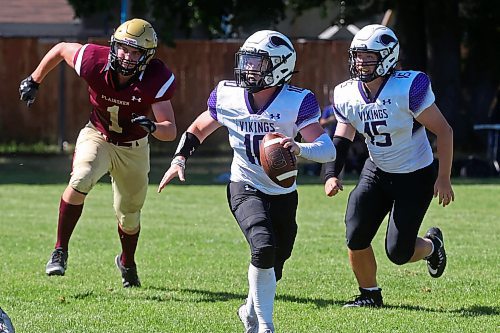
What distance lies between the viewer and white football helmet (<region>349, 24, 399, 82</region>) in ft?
20.1

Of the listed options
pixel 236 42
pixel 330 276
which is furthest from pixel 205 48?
pixel 330 276

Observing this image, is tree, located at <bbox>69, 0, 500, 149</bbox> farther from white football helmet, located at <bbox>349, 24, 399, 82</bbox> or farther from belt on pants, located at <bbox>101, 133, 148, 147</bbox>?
white football helmet, located at <bbox>349, 24, 399, 82</bbox>

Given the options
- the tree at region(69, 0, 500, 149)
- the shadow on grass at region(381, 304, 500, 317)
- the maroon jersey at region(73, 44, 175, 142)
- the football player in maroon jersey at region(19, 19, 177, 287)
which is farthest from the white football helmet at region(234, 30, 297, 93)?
the tree at region(69, 0, 500, 149)

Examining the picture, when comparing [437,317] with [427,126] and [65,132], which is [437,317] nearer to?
[427,126]

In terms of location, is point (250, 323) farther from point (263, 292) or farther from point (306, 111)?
point (306, 111)

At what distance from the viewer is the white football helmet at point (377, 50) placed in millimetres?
6133

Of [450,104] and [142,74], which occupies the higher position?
[142,74]

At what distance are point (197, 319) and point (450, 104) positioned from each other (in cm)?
1358

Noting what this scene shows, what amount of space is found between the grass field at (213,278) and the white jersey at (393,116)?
0.90 metres

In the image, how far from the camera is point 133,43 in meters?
6.46

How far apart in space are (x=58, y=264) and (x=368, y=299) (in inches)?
76.6

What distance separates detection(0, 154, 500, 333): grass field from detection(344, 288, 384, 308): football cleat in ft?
0.29

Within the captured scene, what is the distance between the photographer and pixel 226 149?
66.9 feet

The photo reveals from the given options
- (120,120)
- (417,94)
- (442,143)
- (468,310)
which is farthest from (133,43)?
(468,310)
